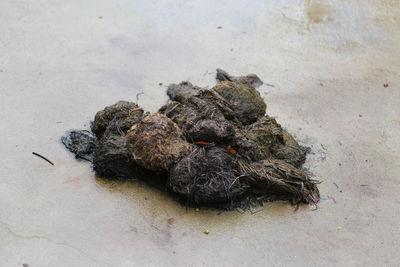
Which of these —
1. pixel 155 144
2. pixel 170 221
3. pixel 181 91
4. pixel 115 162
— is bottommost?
pixel 170 221

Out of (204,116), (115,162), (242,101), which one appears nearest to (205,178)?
(204,116)

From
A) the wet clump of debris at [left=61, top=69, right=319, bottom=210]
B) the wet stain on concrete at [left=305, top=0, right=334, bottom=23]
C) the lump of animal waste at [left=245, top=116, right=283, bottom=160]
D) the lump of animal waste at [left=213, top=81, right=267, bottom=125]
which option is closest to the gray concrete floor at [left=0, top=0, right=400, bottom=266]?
the wet stain on concrete at [left=305, top=0, right=334, bottom=23]

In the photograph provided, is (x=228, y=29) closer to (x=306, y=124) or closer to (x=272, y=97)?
(x=272, y=97)

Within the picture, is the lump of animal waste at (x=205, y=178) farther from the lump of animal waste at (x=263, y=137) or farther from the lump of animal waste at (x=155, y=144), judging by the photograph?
the lump of animal waste at (x=263, y=137)

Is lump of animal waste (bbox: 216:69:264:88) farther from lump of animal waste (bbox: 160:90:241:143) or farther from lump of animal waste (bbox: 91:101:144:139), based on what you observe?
lump of animal waste (bbox: 91:101:144:139)

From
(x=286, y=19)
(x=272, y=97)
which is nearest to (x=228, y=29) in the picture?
(x=286, y=19)

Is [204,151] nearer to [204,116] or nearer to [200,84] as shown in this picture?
[204,116]

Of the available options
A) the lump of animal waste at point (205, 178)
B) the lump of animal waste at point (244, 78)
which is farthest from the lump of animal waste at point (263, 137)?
the lump of animal waste at point (244, 78)
